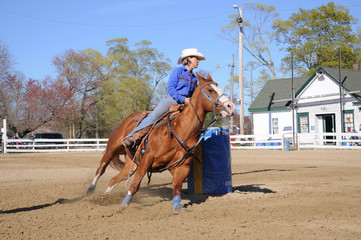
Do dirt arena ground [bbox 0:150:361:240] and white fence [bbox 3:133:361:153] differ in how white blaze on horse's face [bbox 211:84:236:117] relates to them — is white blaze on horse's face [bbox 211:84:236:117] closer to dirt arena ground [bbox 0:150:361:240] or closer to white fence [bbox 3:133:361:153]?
dirt arena ground [bbox 0:150:361:240]

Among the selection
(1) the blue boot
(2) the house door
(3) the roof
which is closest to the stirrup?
(1) the blue boot

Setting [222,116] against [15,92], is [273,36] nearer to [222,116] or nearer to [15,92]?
[15,92]

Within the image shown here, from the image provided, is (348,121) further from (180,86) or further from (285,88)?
(180,86)

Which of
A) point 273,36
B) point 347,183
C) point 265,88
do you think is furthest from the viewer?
point 273,36

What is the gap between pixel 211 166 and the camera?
8.07 m

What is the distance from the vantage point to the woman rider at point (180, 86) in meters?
7.05

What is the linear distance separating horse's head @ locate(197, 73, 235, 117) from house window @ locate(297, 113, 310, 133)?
2864cm

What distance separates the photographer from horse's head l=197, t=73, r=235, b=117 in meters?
6.11

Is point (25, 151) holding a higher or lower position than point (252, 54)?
lower

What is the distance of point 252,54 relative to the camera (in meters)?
49.3

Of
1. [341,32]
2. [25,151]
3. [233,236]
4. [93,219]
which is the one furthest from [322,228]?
[341,32]

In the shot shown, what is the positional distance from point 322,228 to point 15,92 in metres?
44.1

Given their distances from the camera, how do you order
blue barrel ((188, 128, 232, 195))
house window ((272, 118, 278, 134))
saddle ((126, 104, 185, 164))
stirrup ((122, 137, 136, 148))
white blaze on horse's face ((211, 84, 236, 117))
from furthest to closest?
house window ((272, 118, 278, 134)), blue barrel ((188, 128, 232, 195)), stirrup ((122, 137, 136, 148)), saddle ((126, 104, 185, 164)), white blaze on horse's face ((211, 84, 236, 117))

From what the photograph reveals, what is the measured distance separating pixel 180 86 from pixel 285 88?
32.6 metres
